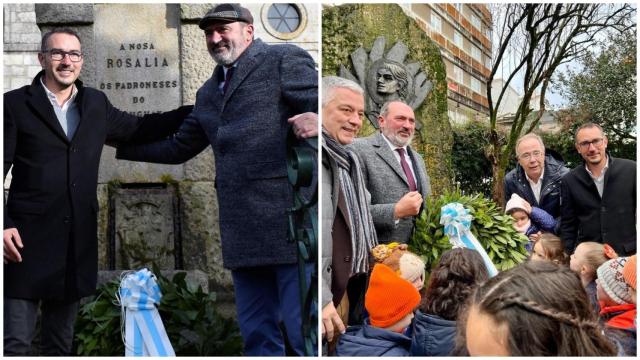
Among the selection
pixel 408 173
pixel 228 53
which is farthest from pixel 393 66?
pixel 228 53

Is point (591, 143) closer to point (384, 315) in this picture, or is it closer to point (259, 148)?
point (384, 315)

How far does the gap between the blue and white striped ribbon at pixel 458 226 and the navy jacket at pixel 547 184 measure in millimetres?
300

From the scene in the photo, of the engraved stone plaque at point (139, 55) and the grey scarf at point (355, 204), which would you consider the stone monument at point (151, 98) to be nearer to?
the engraved stone plaque at point (139, 55)

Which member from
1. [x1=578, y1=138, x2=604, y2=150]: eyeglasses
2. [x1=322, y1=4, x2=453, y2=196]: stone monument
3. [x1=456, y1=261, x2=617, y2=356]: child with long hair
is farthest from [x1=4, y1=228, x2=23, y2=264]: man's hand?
[x1=578, y1=138, x2=604, y2=150]: eyeglasses

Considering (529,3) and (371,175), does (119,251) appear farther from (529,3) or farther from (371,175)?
(529,3)

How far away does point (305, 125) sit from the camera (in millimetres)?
2963

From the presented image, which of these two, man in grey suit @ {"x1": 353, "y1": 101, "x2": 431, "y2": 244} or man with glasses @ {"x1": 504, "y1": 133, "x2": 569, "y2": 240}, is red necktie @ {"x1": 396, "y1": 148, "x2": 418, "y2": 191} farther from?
man with glasses @ {"x1": 504, "y1": 133, "x2": 569, "y2": 240}

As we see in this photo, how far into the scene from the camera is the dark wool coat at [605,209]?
9.85 feet

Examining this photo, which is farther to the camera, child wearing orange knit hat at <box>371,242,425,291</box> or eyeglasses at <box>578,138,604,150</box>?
eyeglasses at <box>578,138,604,150</box>

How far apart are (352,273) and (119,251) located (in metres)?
1.09

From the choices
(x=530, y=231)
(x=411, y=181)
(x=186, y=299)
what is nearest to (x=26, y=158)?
(x=186, y=299)

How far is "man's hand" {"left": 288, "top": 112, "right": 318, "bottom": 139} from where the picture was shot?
2943mm

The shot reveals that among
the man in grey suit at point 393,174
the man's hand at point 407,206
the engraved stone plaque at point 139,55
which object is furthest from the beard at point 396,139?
the engraved stone plaque at point 139,55

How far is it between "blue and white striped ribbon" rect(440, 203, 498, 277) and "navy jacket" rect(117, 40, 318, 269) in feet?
2.06
